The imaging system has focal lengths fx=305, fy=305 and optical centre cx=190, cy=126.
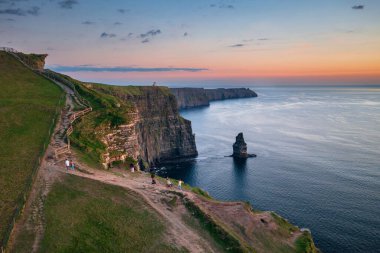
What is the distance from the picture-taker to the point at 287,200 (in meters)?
72.4

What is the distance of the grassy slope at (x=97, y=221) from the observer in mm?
25875

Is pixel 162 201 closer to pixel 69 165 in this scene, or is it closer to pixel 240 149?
pixel 69 165

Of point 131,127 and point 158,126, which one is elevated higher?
point 131,127

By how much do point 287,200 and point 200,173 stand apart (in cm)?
3146

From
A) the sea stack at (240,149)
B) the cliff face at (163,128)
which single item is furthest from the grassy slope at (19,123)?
the sea stack at (240,149)

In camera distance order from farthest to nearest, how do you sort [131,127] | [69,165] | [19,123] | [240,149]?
1. [240,149]
2. [131,127]
3. [19,123]
4. [69,165]

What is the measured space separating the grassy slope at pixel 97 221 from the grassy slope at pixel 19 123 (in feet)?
12.1

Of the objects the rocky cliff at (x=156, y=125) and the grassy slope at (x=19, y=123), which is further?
the rocky cliff at (x=156, y=125)

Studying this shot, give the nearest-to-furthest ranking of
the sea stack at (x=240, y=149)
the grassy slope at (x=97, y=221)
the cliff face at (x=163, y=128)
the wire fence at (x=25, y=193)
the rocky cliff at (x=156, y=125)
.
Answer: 1. the wire fence at (x=25, y=193)
2. the grassy slope at (x=97, y=221)
3. the rocky cliff at (x=156, y=125)
4. the sea stack at (x=240, y=149)
5. the cliff face at (x=163, y=128)

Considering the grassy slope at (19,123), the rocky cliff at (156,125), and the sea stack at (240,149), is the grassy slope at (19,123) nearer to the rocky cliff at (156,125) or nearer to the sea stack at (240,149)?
the rocky cliff at (156,125)

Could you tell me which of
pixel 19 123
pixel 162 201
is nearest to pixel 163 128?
pixel 19 123

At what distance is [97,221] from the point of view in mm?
29141

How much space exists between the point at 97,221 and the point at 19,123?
82.5 feet

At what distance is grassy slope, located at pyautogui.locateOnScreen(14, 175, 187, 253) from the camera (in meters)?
25.9
